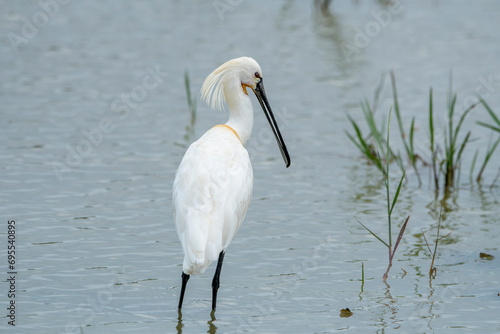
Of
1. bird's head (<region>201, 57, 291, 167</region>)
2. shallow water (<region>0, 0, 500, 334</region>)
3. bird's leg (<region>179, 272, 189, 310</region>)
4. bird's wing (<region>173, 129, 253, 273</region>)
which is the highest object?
bird's head (<region>201, 57, 291, 167</region>)

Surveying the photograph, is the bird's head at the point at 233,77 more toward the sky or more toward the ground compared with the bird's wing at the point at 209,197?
more toward the sky

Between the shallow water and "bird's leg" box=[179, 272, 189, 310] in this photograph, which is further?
the shallow water

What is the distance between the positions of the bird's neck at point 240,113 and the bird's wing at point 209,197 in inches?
17.9

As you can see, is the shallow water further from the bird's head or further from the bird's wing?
the bird's head

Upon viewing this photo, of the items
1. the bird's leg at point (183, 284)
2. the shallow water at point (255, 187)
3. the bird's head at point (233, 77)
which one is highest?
the bird's head at point (233, 77)

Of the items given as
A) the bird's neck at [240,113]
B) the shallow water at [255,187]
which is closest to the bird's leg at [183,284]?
the shallow water at [255,187]

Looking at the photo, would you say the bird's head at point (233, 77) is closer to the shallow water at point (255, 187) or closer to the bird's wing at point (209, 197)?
the bird's wing at point (209, 197)

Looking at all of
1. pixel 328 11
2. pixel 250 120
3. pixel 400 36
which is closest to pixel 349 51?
pixel 400 36

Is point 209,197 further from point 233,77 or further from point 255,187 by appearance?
point 255,187

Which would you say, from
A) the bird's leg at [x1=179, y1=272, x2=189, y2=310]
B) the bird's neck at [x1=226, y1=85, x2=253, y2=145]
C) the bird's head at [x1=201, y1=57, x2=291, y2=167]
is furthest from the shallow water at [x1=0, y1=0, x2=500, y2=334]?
the bird's head at [x1=201, y1=57, x2=291, y2=167]

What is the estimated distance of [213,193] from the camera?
21.2ft

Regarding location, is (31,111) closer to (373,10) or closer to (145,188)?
(145,188)

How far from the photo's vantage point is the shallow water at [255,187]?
6.69 m

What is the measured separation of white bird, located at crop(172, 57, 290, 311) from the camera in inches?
241
